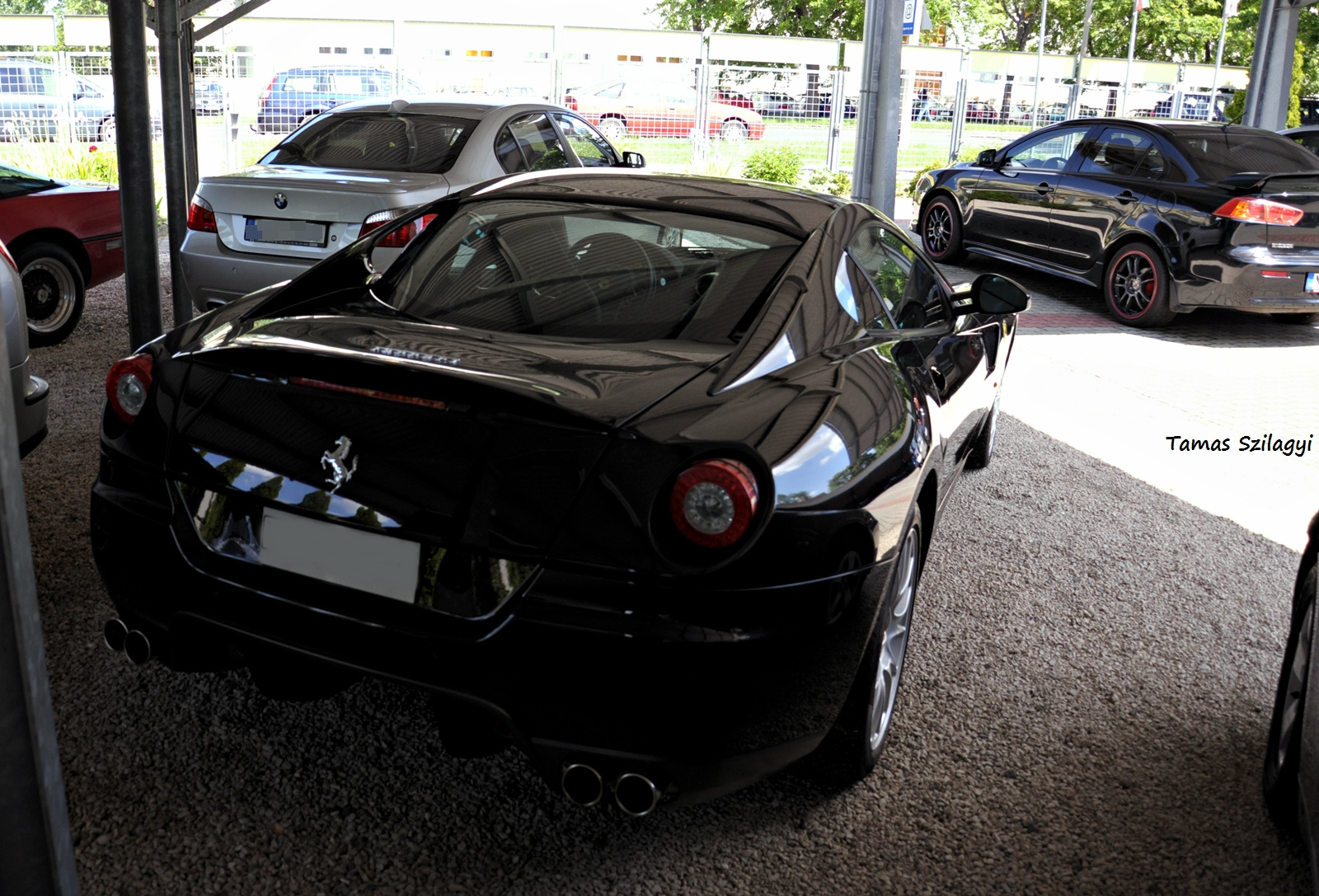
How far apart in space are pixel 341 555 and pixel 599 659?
1.85 ft

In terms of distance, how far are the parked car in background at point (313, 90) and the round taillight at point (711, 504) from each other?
52.5 ft

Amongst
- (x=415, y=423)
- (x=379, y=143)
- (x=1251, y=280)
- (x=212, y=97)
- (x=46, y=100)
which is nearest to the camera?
(x=415, y=423)

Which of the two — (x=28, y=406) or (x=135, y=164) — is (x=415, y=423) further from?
(x=135, y=164)

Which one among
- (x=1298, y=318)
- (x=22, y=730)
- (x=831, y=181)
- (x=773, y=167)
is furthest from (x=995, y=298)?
(x=773, y=167)

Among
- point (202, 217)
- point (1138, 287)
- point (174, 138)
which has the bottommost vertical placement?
point (1138, 287)

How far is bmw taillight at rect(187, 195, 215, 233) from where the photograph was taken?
6.57m

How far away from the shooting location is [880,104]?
38.3 feet

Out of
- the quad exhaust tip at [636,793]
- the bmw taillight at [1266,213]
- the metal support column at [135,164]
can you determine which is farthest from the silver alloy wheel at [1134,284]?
the quad exhaust tip at [636,793]

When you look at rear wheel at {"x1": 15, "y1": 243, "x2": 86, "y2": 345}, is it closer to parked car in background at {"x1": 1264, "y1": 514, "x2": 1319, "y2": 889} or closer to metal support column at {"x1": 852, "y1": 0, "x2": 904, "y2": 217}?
parked car in background at {"x1": 1264, "y1": 514, "x2": 1319, "y2": 889}

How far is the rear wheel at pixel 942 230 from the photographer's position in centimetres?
1162

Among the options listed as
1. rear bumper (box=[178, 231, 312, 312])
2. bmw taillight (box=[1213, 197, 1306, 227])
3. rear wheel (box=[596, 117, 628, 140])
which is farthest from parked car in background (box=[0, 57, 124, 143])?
bmw taillight (box=[1213, 197, 1306, 227])

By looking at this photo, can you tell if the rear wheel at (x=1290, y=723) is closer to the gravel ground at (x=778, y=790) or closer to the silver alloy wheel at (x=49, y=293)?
the gravel ground at (x=778, y=790)

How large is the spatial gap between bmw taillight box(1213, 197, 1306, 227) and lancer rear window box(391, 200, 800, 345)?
694cm

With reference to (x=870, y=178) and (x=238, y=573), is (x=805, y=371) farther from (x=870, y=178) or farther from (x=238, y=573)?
(x=870, y=178)
